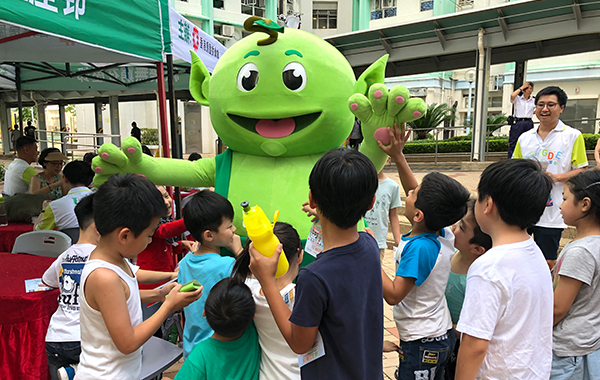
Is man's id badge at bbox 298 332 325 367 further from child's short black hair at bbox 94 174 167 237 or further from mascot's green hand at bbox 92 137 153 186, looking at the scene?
mascot's green hand at bbox 92 137 153 186

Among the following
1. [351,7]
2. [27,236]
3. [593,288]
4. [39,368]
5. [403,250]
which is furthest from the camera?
[351,7]

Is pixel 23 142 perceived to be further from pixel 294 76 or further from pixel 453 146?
pixel 453 146

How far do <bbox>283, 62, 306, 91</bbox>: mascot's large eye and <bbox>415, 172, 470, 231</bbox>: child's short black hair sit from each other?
112cm

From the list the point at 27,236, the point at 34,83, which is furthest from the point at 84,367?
the point at 34,83

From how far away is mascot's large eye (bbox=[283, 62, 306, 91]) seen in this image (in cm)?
256

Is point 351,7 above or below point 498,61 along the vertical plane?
above

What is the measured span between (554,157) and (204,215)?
2860 mm

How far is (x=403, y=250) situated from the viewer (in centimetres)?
179

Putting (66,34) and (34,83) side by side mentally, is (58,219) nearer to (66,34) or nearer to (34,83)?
(66,34)

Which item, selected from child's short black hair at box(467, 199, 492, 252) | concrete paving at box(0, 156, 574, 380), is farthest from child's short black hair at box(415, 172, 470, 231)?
concrete paving at box(0, 156, 574, 380)

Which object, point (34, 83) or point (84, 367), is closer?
point (84, 367)

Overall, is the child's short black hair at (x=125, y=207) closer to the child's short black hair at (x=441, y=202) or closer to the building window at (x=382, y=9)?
the child's short black hair at (x=441, y=202)

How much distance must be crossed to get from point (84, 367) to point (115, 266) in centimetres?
40

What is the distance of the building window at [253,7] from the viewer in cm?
2536
